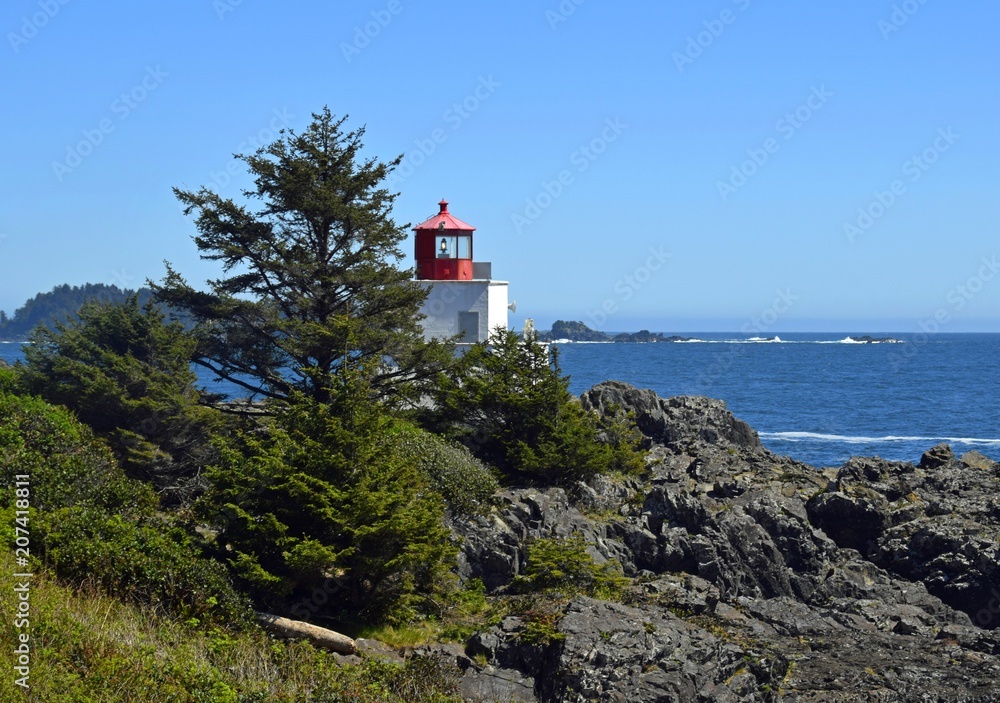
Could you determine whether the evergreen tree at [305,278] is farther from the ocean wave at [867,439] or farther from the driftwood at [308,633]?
the ocean wave at [867,439]

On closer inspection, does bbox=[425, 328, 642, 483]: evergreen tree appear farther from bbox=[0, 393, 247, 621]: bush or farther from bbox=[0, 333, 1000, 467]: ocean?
bbox=[0, 393, 247, 621]: bush

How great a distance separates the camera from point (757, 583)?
22.8 meters

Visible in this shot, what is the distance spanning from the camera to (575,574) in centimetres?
2020

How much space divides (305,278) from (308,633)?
35.8 ft

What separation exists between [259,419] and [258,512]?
24.8 feet

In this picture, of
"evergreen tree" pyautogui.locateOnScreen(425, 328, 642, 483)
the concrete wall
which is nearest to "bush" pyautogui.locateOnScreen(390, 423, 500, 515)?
"evergreen tree" pyautogui.locateOnScreen(425, 328, 642, 483)

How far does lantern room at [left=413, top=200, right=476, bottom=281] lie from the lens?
31719mm

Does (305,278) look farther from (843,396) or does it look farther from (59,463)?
(843,396)

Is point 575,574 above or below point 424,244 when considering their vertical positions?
below

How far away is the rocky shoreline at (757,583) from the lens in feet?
54.0

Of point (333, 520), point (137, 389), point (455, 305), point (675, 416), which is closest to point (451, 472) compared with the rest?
point (333, 520)

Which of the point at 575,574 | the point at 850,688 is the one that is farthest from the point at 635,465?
the point at 850,688

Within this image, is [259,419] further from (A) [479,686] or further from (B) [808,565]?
(B) [808,565]

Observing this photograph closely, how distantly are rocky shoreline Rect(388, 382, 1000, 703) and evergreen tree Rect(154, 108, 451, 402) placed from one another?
17.1 ft
